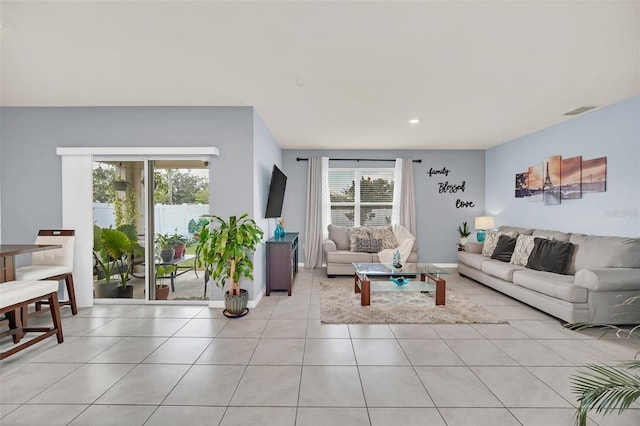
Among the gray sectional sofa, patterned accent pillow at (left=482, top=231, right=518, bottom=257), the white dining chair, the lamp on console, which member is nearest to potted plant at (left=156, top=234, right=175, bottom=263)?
the white dining chair

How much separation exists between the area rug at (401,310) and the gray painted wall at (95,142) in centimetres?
167

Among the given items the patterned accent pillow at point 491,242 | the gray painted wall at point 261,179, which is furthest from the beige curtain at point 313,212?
the patterned accent pillow at point 491,242

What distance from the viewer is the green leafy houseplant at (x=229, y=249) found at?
3316 mm

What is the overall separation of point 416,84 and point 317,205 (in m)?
3.51

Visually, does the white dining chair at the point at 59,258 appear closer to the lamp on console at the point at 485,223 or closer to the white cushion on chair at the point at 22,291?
the white cushion on chair at the point at 22,291

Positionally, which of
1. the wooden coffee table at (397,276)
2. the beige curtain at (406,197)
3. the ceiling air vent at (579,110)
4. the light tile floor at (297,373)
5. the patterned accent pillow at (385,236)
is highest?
the ceiling air vent at (579,110)

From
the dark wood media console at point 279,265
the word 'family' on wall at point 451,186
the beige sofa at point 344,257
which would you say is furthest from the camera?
the word 'family' on wall at point 451,186

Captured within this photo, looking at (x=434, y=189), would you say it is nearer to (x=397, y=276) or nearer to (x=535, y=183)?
(x=535, y=183)

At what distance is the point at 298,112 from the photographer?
3939 mm

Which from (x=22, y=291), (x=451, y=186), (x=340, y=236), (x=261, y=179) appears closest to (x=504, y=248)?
(x=451, y=186)

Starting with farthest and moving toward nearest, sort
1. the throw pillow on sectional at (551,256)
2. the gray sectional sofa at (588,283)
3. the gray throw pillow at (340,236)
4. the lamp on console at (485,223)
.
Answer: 1. the gray throw pillow at (340,236)
2. the lamp on console at (485,223)
3. the throw pillow on sectional at (551,256)
4. the gray sectional sofa at (588,283)

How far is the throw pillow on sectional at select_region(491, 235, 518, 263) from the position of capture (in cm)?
455

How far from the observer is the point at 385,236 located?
582 cm

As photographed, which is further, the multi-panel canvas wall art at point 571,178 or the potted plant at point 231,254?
the multi-panel canvas wall art at point 571,178
